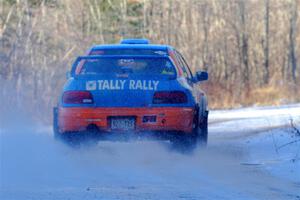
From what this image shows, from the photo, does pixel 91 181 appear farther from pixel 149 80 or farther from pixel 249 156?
pixel 249 156

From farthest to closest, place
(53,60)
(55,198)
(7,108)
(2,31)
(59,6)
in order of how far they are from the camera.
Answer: (59,6), (53,60), (2,31), (7,108), (55,198)

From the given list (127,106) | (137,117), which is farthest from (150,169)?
(127,106)

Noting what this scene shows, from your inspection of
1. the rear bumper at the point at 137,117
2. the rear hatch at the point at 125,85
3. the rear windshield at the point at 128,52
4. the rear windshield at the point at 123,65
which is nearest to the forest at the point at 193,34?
the rear windshield at the point at 128,52

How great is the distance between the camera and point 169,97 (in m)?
13.5

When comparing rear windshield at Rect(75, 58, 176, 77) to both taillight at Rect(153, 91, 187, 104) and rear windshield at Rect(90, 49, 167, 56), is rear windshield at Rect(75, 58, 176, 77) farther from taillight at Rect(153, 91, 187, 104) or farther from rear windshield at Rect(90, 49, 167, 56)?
rear windshield at Rect(90, 49, 167, 56)

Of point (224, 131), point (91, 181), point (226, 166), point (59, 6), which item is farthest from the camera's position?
point (59, 6)

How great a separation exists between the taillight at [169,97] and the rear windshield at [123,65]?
49 centimetres

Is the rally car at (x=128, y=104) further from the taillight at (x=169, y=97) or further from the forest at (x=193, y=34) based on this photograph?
the forest at (x=193, y=34)

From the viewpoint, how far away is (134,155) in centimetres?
1417

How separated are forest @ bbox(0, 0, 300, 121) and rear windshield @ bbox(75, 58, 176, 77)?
25649mm

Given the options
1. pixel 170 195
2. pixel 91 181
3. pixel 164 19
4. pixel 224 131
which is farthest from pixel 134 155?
pixel 164 19

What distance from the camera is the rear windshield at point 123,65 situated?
14043mm

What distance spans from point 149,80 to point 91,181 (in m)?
3.00

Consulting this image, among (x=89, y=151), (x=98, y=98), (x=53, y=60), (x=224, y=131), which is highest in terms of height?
(x=98, y=98)
